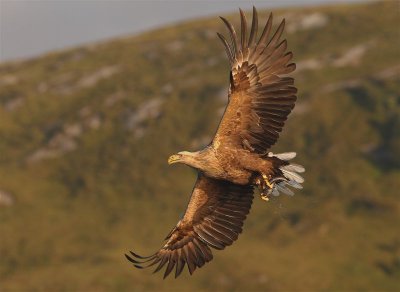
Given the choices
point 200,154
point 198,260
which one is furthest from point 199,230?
point 200,154

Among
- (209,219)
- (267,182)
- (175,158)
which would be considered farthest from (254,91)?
(209,219)

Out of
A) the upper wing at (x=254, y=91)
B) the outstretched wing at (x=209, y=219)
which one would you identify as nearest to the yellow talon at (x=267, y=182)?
the upper wing at (x=254, y=91)

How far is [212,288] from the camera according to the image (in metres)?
123

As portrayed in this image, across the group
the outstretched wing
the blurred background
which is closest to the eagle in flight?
the outstretched wing

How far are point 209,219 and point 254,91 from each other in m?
5.12

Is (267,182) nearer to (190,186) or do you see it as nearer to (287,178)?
(287,178)

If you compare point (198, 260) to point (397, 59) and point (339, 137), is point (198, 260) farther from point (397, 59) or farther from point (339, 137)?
point (397, 59)

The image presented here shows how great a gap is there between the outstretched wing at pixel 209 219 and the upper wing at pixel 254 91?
8.22 feet

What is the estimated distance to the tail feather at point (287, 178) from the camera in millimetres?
26719

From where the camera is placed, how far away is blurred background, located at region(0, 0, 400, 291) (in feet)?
417

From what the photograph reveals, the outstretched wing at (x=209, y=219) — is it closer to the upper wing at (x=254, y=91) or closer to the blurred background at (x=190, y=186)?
the upper wing at (x=254, y=91)

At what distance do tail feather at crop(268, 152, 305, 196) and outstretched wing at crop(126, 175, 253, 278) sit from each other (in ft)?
8.36

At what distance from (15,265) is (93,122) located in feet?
181

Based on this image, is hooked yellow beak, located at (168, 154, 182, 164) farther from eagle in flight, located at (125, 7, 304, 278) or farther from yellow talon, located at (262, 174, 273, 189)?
yellow talon, located at (262, 174, 273, 189)
